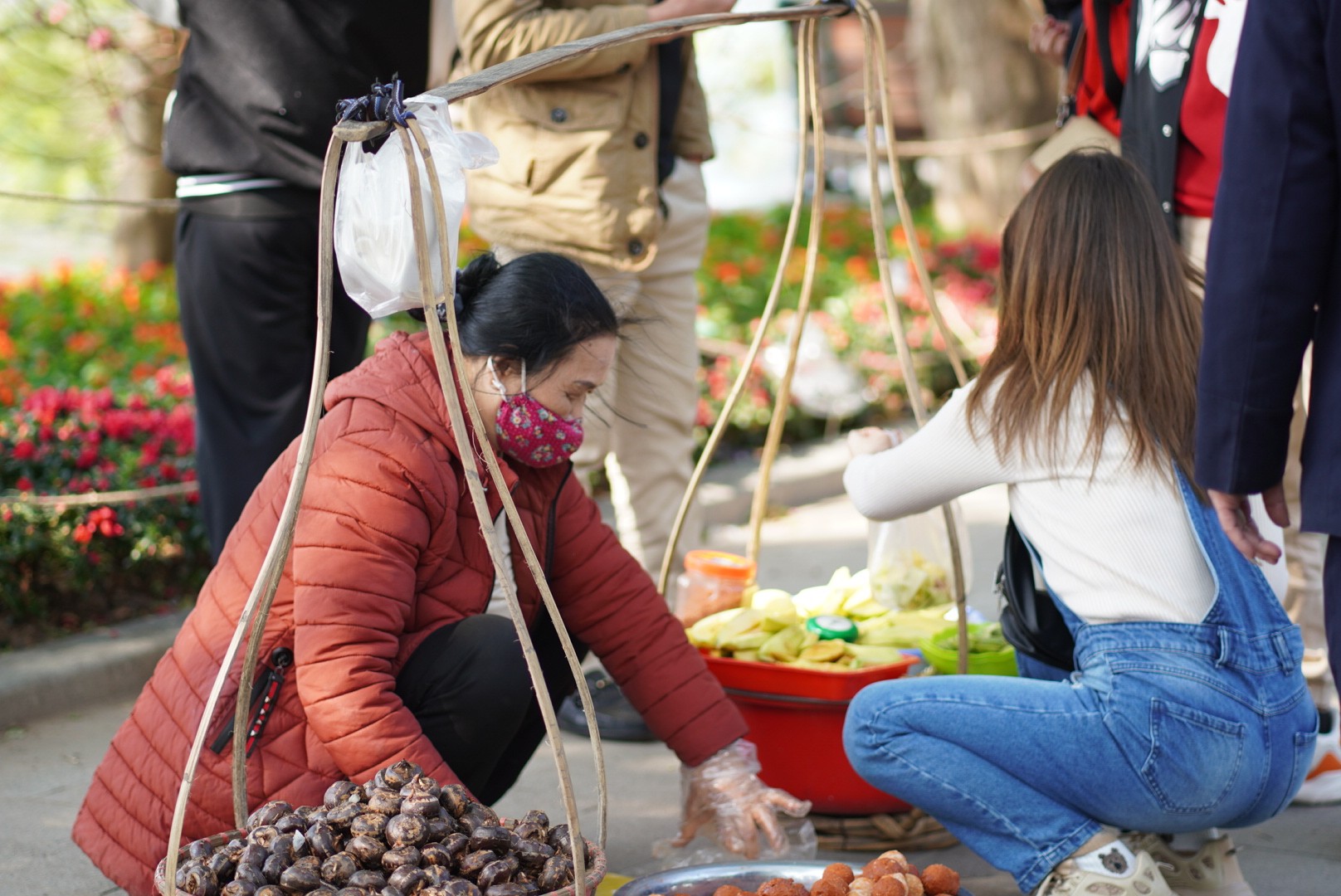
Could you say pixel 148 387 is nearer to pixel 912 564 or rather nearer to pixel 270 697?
pixel 912 564

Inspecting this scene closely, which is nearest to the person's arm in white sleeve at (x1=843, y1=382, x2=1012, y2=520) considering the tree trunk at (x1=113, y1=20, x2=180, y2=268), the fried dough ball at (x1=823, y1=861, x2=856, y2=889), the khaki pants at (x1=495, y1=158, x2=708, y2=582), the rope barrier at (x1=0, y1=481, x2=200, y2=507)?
the fried dough ball at (x1=823, y1=861, x2=856, y2=889)

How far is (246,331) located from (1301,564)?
7.12 feet

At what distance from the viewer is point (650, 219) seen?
3.04m

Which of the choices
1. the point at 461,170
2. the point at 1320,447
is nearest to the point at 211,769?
the point at 461,170

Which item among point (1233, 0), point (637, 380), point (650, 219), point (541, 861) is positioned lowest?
point (541, 861)

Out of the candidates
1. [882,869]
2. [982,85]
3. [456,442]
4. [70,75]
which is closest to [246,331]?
[456,442]

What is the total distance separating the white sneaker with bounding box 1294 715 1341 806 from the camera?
2.74 m

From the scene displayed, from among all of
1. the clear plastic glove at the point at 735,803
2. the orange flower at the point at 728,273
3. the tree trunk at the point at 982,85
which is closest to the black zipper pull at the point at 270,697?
the clear plastic glove at the point at 735,803

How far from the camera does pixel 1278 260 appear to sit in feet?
4.95

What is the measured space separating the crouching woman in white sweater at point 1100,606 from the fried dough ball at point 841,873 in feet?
0.78

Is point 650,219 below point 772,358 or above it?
above

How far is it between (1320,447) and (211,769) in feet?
4.83

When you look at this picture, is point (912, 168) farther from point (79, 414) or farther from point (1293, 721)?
point (1293, 721)

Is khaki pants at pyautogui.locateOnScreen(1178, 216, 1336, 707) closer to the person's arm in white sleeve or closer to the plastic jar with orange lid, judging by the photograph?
the person's arm in white sleeve
